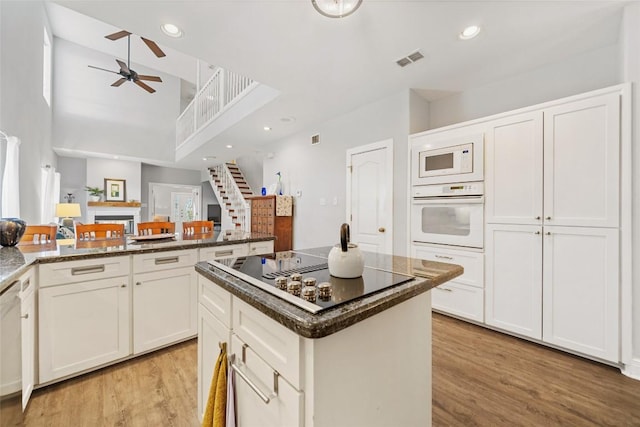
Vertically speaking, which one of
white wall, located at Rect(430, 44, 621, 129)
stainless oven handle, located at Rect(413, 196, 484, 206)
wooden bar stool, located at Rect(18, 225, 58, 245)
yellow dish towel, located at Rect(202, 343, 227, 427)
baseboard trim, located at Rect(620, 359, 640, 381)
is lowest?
baseboard trim, located at Rect(620, 359, 640, 381)

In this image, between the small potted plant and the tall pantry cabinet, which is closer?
the tall pantry cabinet

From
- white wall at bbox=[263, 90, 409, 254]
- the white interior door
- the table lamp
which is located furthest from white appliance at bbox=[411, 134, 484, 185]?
the table lamp

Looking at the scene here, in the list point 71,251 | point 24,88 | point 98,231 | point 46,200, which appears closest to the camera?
point 71,251

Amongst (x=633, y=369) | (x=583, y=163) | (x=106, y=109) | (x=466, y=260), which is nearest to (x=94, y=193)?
(x=106, y=109)

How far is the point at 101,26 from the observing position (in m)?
5.87

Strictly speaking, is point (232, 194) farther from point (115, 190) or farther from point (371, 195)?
point (371, 195)

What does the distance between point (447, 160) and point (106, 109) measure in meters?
8.29

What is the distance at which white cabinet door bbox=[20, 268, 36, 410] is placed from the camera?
149 cm

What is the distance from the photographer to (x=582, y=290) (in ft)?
6.96

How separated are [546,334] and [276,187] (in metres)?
4.37

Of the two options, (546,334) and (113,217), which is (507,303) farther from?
(113,217)

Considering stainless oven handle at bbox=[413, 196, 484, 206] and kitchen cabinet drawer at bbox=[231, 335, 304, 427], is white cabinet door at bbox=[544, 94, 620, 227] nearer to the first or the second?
stainless oven handle at bbox=[413, 196, 484, 206]

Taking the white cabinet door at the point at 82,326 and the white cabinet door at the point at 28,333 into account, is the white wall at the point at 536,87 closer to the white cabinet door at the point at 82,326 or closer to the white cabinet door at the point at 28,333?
the white cabinet door at the point at 82,326

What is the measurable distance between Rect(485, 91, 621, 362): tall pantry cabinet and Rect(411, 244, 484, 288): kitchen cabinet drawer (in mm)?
85
